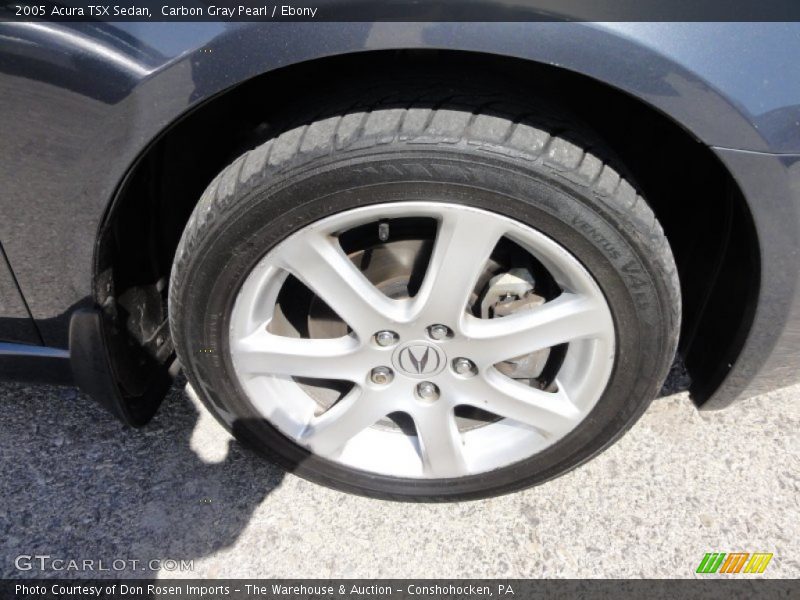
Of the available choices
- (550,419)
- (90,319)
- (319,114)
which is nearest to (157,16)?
(319,114)

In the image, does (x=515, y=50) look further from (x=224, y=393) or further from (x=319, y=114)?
(x=224, y=393)

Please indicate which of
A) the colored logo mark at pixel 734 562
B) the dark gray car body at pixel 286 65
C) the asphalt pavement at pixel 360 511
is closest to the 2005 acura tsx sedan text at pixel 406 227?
the dark gray car body at pixel 286 65

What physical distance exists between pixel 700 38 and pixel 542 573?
4.06ft

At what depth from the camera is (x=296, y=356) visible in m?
1.65

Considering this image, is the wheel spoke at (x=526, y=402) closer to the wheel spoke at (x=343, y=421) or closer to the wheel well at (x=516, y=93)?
the wheel spoke at (x=343, y=421)

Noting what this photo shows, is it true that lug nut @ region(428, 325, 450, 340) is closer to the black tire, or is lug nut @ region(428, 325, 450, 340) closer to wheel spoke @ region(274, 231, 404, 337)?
wheel spoke @ region(274, 231, 404, 337)

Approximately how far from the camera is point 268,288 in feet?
5.14

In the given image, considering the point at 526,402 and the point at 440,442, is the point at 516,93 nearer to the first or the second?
the point at 526,402

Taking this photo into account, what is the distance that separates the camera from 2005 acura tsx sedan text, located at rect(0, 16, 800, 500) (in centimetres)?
125

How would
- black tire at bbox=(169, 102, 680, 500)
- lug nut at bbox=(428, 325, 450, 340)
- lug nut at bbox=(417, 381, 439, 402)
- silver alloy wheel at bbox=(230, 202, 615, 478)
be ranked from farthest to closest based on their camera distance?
1. lug nut at bbox=(417, 381, 439, 402)
2. lug nut at bbox=(428, 325, 450, 340)
3. silver alloy wheel at bbox=(230, 202, 615, 478)
4. black tire at bbox=(169, 102, 680, 500)

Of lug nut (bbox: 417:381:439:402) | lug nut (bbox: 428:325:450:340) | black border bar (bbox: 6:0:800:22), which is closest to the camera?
black border bar (bbox: 6:0:800:22)

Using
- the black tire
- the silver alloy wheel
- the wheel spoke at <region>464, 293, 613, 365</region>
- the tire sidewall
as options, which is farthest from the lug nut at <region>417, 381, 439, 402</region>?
the black tire

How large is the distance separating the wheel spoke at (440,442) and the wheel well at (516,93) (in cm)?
66

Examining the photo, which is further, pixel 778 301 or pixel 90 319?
pixel 90 319
